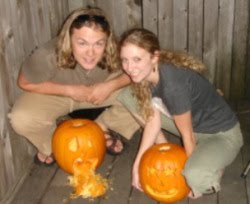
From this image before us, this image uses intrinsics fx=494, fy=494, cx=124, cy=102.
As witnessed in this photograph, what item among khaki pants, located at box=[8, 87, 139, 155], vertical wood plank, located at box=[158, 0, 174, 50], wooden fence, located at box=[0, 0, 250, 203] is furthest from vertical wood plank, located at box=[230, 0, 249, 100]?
khaki pants, located at box=[8, 87, 139, 155]

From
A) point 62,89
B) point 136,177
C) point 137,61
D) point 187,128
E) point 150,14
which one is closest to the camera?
point 137,61

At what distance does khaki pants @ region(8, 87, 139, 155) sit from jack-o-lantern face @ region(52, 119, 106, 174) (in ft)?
0.32

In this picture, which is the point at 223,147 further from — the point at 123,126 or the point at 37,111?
the point at 37,111

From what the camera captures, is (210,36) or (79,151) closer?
(79,151)

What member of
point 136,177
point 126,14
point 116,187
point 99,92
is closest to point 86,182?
point 116,187

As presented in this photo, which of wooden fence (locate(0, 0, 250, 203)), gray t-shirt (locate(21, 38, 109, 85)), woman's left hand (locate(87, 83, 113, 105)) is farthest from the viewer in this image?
wooden fence (locate(0, 0, 250, 203))

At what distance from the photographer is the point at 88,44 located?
2881 mm

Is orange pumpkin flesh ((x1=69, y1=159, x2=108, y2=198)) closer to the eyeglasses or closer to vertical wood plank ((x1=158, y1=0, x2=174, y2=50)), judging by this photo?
the eyeglasses

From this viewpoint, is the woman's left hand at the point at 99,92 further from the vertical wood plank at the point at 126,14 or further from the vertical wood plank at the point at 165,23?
the vertical wood plank at the point at 165,23

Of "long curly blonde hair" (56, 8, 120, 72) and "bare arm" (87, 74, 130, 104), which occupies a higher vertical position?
"long curly blonde hair" (56, 8, 120, 72)

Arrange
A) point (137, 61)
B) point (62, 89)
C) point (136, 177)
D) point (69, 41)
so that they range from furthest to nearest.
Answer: point (62, 89), point (69, 41), point (136, 177), point (137, 61)

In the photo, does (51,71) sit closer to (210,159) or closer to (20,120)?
(20,120)

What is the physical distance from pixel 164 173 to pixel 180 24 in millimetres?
1713

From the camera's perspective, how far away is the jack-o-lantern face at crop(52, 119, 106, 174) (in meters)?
3.02
